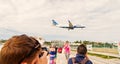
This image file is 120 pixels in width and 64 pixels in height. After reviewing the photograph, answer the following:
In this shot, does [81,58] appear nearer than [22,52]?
No

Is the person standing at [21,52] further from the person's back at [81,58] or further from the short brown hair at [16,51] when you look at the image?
the person's back at [81,58]

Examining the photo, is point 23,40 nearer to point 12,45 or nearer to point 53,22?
point 12,45

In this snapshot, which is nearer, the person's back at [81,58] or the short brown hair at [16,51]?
the short brown hair at [16,51]

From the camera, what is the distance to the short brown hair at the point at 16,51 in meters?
1.88

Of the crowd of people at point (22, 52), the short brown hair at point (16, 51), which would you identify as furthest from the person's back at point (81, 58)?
the short brown hair at point (16, 51)

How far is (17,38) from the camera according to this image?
202 centimetres

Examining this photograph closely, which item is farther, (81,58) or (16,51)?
(81,58)

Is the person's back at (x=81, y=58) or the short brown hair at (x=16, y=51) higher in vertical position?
the short brown hair at (x=16, y=51)

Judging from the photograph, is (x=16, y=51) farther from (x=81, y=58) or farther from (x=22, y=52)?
(x=81, y=58)

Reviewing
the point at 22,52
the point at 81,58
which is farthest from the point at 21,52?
the point at 81,58

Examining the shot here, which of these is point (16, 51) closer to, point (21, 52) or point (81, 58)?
point (21, 52)

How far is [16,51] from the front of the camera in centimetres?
187

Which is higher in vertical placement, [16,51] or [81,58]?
[16,51]

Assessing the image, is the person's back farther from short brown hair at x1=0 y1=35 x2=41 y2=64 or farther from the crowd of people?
short brown hair at x1=0 y1=35 x2=41 y2=64
